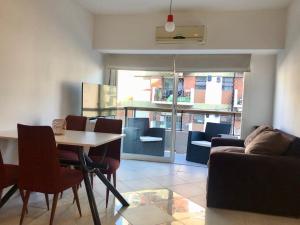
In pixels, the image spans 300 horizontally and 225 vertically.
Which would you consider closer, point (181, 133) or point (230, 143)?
point (230, 143)

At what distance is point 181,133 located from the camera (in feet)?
19.4

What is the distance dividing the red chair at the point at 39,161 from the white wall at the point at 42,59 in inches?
36.3

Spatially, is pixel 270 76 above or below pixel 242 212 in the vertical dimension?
above

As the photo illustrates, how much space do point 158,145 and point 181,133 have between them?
60cm

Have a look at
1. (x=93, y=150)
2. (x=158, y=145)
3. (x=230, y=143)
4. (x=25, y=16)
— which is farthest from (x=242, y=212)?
(x=25, y=16)

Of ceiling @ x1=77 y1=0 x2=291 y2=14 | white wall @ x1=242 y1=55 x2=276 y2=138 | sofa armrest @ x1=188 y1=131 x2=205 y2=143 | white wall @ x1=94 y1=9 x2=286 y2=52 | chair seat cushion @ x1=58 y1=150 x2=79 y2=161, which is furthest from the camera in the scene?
sofa armrest @ x1=188 y1=131 x2=205 y2=143

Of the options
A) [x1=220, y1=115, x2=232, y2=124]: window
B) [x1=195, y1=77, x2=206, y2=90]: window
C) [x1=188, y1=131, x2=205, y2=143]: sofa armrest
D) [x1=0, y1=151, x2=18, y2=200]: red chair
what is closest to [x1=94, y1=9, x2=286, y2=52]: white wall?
[x1=195, y1=77, x2=206, y2=90]: window

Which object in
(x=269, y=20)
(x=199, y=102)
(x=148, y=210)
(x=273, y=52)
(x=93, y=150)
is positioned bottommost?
(x=148, y=210)

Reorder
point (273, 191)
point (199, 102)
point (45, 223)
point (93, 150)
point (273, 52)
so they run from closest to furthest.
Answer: point (45, 223) → point (273, 191) → point (93, 150) → point (273, 52) → point (199, 102)

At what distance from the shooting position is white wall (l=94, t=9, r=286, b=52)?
4.50m

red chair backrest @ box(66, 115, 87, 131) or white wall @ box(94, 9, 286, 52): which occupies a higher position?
white wall @ box(94, 9, 286, 52)

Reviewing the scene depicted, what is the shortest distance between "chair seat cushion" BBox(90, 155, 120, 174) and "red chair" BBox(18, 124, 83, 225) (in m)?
0.72

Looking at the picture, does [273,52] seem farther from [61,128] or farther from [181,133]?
[61,128]

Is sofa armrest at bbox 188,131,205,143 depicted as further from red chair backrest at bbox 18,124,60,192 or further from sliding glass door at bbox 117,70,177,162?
red chair backrest at bbox 18,124,60,192
